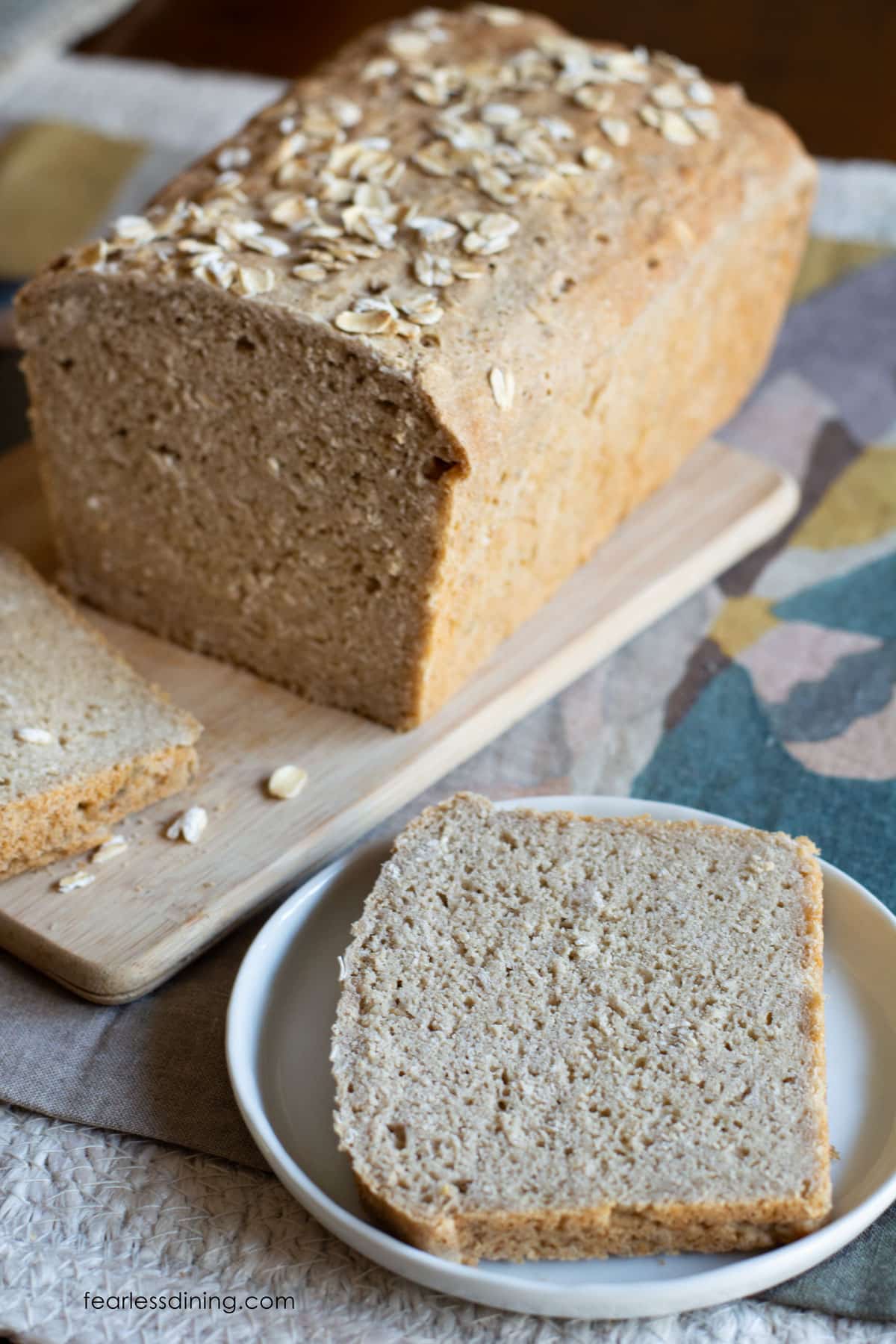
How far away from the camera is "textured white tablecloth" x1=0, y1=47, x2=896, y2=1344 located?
66.5 inches

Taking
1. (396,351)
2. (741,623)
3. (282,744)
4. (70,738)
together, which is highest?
(396,351)

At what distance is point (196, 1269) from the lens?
5.76ft

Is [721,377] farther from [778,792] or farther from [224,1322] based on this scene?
[224,1322]

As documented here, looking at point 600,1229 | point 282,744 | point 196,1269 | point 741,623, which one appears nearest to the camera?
point 600,1229

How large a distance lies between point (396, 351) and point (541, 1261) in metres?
1.30

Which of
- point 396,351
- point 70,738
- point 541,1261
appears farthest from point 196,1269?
point 396,351

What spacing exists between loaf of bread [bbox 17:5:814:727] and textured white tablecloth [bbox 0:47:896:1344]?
2.86 ft

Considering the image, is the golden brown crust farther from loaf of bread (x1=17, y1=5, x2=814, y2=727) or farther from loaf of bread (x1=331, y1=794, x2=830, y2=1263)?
loaf of bread (x1=17, y1=5, x2=814, y2=727)

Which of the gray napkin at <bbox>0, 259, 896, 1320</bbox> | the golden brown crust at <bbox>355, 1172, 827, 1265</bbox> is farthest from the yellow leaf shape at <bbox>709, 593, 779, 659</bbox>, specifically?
the golden brown crust at <bbox>355, 1172, 827, 1265</bbox>

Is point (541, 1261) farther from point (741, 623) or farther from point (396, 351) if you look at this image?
point (741, 623)

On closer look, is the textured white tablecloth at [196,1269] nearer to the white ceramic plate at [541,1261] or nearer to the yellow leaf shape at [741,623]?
the white ceramic plate at [541,1261]

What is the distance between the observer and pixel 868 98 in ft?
14.8

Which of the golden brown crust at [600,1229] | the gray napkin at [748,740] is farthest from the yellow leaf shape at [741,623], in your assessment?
the golden brown crust at [600,1229]

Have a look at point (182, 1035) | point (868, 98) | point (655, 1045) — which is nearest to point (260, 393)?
point (182, 1035)
